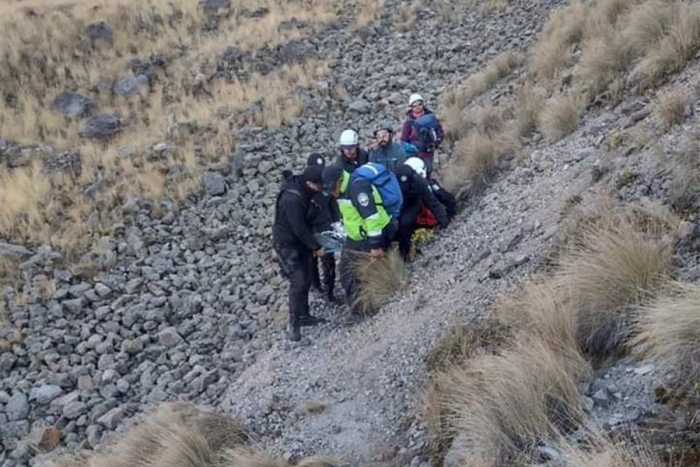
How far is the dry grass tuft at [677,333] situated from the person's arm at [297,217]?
3975mm

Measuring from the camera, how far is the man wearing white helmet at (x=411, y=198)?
816 centimetres

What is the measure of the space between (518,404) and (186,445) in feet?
9.03

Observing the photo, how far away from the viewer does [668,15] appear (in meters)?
9.24

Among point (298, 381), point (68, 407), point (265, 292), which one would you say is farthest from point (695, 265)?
point (68, 407)

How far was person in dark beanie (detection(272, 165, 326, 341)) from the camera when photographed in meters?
7.56

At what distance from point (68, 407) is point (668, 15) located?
8353mm

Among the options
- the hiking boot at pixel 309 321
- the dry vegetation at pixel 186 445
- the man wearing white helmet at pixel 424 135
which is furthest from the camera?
the man wearing white helmet at pixel 424 135

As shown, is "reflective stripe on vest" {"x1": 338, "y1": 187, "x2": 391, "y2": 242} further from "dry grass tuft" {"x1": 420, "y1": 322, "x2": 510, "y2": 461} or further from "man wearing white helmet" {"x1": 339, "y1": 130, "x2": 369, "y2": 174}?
"dry grass tuft" {"x1": 420, "y1": 322, "x2": 510, "y2": 461}

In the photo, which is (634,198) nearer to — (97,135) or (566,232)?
(566,232)

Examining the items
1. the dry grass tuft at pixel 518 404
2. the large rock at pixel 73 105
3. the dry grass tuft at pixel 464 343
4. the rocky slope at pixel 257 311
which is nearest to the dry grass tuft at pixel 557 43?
the rocky slope at pixel 257 311

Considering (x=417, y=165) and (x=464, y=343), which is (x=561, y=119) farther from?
(x=464, y=343)

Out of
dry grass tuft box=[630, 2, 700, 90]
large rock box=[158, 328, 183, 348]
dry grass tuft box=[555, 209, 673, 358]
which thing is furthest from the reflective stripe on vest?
dry grass tuft box=[630, 2, 700, 90]

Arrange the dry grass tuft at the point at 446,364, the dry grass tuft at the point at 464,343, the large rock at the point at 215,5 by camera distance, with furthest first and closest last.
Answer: the large rock at the point at 215,5 < the dry grass tuft at the point at 464,343 < the dry grass tuft at the point at 446,364

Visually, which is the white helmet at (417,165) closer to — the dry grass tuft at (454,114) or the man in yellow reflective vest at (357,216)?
the man in yellow reflective vest at (357,216)
